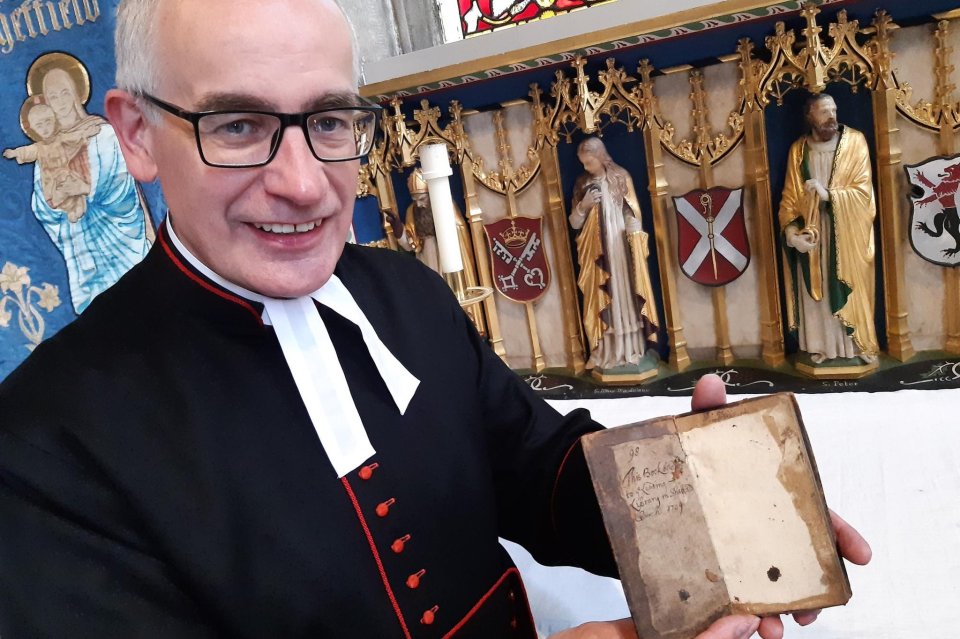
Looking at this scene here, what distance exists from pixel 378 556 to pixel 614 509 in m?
0.38

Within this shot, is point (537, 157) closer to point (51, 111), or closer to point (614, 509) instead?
point (51, 111)

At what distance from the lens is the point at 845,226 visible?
3125 mm

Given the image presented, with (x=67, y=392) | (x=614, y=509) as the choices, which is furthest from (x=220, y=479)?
(x=614, y=509)

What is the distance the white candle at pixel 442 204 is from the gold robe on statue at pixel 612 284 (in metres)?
1.51

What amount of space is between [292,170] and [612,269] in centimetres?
291

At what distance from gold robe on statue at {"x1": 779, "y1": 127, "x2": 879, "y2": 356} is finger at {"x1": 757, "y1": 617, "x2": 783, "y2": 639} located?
257 centimetres

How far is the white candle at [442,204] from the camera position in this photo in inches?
89.4

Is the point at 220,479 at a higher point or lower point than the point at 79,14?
lower

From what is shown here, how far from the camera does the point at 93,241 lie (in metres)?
2.38

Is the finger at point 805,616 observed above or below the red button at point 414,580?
below

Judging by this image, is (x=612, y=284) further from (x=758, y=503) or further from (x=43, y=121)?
(x=758, y=503)

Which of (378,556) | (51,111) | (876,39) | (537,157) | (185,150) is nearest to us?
(185,150)

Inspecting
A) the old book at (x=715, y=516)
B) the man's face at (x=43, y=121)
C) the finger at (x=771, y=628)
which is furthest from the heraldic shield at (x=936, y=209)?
the man's face at (x=43, y=121)

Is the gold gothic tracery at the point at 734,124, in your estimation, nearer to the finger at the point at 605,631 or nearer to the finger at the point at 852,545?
the finger at the point at 852,545
